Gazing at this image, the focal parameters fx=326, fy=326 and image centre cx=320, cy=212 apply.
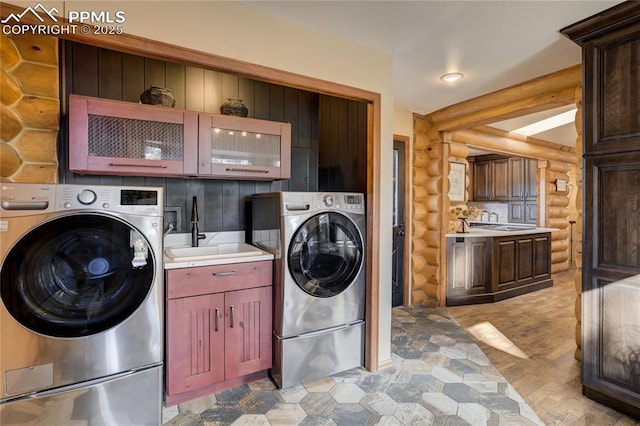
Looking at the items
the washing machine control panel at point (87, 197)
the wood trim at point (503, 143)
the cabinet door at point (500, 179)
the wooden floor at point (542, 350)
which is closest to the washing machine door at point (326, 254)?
the washing machine control panel at point (87, 197)

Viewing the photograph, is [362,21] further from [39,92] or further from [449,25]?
[39,92]

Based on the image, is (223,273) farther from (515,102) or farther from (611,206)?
(515,102)

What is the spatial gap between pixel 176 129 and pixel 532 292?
4874 millimetres

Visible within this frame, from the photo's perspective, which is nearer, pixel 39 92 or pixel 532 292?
pixel 39 92

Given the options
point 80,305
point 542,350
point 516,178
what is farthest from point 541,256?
point 80,305

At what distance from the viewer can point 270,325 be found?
2.25 metres

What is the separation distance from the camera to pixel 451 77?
2900 millimetres

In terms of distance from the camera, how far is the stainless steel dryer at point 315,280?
215cm

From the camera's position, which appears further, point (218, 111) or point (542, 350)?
point (542, 350)

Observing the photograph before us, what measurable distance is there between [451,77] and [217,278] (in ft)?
8.45

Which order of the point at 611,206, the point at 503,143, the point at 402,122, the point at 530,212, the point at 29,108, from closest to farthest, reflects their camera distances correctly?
the point at 29,108
the point at 611,206
the point at 402,122
the point at 503,143
the point at 530,212

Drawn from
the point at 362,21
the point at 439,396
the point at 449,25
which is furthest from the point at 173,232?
the point at 449,25

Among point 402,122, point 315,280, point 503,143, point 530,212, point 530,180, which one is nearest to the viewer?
point 315,280

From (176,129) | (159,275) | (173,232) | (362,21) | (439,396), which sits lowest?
(439,396)
